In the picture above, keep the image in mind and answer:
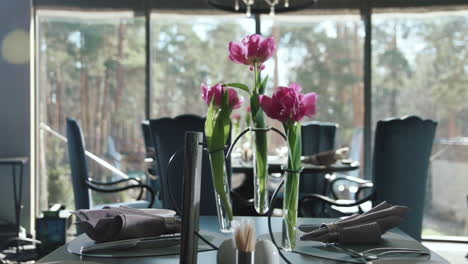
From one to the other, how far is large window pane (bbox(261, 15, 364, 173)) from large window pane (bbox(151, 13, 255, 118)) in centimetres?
46

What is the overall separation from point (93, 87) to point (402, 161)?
3.61 meters

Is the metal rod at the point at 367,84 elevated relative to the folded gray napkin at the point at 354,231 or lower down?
elevated

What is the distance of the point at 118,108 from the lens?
5559 millimetres

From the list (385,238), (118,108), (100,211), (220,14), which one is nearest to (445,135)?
(220,14)

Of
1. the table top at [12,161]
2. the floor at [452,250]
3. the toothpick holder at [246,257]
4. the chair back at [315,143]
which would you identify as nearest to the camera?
the toothpick holder at [246,257]

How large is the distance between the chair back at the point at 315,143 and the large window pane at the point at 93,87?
6.03 feet

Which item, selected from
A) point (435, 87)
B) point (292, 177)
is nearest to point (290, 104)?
point (292, 177)

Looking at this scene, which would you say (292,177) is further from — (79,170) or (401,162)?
(79,170)

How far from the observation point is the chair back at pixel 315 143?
460 cm

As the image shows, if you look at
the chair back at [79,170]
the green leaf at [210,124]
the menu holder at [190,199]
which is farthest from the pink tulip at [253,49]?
the chair back at [79,170]

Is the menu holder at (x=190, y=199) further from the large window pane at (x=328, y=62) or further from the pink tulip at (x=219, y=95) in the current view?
the large window pane at (x=328, y=62)

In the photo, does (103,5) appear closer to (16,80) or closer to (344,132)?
(16,80)

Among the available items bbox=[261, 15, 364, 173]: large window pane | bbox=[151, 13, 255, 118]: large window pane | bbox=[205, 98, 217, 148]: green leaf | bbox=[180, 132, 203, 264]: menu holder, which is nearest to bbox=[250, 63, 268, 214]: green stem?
bbox=[205, 98, 217, 148]: green leaf

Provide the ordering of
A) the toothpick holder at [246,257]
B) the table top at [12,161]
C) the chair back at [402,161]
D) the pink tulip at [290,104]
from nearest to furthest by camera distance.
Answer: the toothpick holder at [246,257] → the pink tulip at [290,104] → the chair back at [402,161] → the table top at [12,161]
